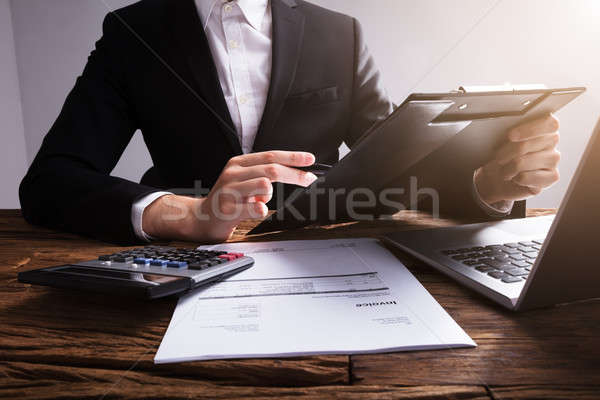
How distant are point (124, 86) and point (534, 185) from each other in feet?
3.28

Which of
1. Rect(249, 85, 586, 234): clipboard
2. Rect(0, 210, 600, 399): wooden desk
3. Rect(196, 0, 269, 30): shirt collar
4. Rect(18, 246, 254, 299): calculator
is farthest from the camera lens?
Rect(196, 0, 269, 30): shirt collar

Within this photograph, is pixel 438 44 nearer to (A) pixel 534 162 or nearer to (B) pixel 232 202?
(A) pixel 534 162

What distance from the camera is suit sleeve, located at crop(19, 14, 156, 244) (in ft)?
2.14

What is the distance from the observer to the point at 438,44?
2.08m

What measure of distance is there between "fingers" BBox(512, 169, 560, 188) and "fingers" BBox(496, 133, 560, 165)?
4 cm

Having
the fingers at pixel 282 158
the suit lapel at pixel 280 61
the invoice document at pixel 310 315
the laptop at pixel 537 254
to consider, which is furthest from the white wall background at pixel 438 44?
the invoice document at pixel 310 315

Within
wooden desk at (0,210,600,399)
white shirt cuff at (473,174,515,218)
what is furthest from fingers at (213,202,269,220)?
white shirt cuff at (473,174,515,218)

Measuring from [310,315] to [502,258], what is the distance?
0.76ft

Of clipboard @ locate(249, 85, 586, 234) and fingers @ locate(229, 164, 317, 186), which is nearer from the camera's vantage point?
→ clipboard @ locate(249, 85, 586, 234)

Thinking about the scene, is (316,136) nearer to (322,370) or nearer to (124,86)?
(124,86)

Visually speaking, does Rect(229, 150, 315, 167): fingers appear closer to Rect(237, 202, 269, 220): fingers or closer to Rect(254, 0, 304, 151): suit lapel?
Rect(237, 202, 269, 220): fingers

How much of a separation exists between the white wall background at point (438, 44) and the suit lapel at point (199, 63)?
4.11 feet

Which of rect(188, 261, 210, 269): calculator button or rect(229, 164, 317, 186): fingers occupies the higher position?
rect(229, 164, 317, 186): fingers

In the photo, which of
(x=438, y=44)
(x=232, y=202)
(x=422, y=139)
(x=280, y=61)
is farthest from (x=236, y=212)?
(x=438, y=44)
